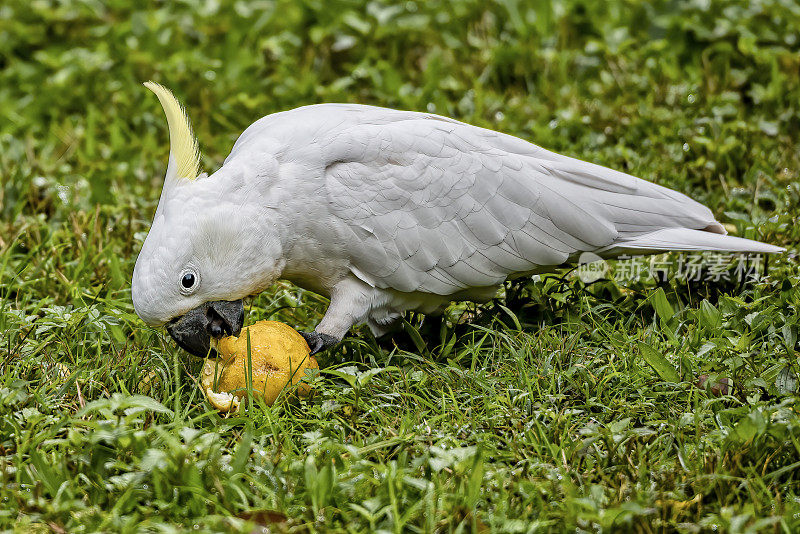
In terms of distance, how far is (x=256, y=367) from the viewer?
2932mm

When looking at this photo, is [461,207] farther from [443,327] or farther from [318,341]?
[318,341]

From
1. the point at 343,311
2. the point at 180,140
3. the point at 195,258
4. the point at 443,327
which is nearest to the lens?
the point at 195,258

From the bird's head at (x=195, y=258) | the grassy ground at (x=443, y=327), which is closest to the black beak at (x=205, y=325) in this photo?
the bird's head at (x=195, y=258)

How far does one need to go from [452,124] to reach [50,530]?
76.6 inches

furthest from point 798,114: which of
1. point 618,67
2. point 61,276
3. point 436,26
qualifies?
point 61,276

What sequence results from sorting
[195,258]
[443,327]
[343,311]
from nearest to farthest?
[195,258] < [343,311] < [443,327]

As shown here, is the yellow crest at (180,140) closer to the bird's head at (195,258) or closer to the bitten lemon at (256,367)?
the bird's head at (195,258)

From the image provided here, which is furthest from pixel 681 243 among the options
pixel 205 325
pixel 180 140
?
pixel 180 140

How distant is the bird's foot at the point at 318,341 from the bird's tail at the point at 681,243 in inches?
41.4

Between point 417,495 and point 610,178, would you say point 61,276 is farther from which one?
point 610,178

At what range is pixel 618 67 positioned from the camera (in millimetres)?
5254

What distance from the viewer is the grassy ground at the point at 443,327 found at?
8.08ft

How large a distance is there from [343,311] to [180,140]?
0.83 m

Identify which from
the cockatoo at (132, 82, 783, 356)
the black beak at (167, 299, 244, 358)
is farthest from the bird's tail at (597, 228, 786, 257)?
the black beak at (167, 299, 244, 358)
